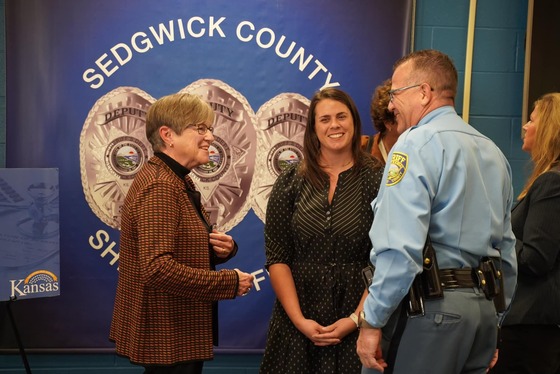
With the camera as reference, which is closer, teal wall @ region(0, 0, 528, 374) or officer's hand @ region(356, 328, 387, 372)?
officer's hand @ region(356, 328, 387, 372)

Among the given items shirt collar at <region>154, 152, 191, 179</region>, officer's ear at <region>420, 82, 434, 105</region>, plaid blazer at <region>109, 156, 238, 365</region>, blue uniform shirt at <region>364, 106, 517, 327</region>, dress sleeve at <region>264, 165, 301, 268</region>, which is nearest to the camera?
blue uniform shirt at <region>364, 106, 517, 327</region>

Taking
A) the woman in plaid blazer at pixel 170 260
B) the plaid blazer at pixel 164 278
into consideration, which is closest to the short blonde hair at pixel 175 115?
the woman in plaid blazer at pixel 170 260

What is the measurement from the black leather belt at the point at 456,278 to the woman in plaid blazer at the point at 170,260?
70cm

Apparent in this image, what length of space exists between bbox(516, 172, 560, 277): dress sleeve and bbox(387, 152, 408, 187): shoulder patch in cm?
87

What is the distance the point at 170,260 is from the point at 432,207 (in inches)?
31.9

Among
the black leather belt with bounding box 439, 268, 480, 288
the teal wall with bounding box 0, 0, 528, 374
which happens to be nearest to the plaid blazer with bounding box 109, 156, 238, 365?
the black leather belt with bounding box 439, 268, 480, 288

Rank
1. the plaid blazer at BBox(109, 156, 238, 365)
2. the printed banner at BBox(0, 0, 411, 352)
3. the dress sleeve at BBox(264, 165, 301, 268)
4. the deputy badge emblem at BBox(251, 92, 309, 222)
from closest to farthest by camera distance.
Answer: the plaid blazer at BBox(109, 156, 238, 365), the dress sleeve at BBox(264, 165, 301, 268), the printed banner at BBox(0, 0, 411, 352), the deputy badge emblem at BBox(251, 92, 309, 222)

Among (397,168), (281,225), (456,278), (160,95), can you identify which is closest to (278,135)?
(160,95)

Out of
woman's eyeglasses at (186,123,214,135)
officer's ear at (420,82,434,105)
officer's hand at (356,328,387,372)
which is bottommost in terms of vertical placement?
officer's hand at (356,328,387,372)

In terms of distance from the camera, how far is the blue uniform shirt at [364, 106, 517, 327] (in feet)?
5.88

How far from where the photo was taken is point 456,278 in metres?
1.86

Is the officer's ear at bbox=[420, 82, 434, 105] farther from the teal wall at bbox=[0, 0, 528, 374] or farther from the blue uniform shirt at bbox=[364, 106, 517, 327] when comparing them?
the teal wall at bbox=[0, 0, 528, 374]

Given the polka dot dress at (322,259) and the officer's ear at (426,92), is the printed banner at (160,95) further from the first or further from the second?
the officer's ear at (426,92)

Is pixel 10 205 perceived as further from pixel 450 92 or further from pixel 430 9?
pixel 430 9
